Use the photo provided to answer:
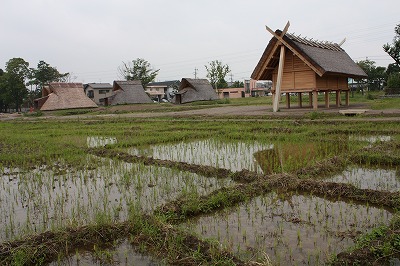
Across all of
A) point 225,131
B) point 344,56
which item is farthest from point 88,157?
point 344,56

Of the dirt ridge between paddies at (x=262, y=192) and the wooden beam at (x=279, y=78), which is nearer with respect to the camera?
the dirt ridge between paddies at (x=262, y=192)

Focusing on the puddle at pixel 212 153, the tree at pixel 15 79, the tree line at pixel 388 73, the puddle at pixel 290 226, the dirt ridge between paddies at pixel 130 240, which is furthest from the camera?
the tree at pixel 15 79

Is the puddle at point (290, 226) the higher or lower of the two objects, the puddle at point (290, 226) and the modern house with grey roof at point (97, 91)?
the lower

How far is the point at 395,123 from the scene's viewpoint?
31.5 ft

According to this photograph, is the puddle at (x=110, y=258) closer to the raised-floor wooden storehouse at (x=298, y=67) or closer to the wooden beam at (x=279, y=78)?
the raised-floor wooden storehouse at (x=298, y=67)

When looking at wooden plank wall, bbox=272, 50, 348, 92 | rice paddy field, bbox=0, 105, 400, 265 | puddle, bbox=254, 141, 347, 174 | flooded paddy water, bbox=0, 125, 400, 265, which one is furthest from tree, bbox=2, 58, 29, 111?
puddle, bbox=254, 141, 347, 174

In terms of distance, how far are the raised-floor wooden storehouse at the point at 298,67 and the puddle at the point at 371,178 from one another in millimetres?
9642

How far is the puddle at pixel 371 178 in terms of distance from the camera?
434cm

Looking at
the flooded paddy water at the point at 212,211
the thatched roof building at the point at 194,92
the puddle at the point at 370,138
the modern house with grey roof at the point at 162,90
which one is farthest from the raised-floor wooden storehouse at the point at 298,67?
the modern house with grey roof at the point at 162,90

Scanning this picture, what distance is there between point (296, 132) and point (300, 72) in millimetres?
6986

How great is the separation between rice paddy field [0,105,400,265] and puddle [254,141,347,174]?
2 cm

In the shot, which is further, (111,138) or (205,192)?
(111,138)

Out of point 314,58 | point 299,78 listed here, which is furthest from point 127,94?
Result: point 314,58

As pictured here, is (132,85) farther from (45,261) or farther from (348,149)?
(45,261)
